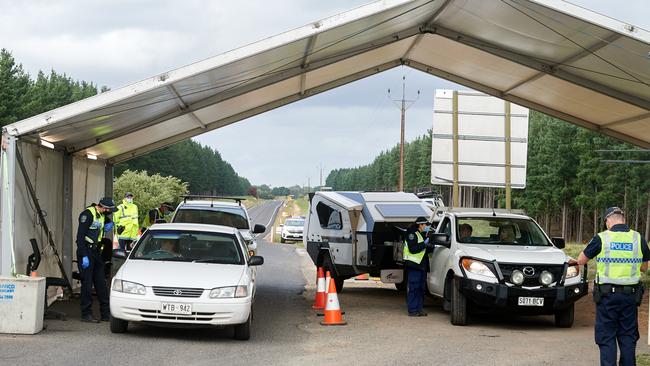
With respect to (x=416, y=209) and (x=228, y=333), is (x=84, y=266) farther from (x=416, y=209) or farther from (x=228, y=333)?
(x=416, y=209)

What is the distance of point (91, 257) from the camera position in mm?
13078

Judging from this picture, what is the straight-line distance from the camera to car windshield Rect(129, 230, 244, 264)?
12.5 meters

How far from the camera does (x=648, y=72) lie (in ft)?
48.8

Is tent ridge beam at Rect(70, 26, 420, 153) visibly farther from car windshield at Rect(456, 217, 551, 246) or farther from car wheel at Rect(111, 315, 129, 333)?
car wheel at Rect(111, 315, 129, 333)

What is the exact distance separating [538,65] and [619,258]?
858 cm

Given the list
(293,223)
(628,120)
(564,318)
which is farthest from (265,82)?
(293,223)

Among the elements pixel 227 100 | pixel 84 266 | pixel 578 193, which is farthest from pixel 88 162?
pixel 578 193

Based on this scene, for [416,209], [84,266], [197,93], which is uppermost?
[197,93]

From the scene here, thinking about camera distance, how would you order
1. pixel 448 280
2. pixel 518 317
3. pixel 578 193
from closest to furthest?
pixel 448 280
pixel 518 317
pixel 578 193

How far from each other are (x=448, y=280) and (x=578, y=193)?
62287 millimetres

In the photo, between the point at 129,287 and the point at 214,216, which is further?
the point at 214,216

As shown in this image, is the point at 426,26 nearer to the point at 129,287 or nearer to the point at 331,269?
the point at 331,269

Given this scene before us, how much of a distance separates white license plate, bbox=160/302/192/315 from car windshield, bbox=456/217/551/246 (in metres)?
5.63

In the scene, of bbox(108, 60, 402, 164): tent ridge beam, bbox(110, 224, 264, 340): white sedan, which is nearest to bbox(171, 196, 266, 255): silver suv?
bbox(108, 60, 402, 164): tent ridge beam
